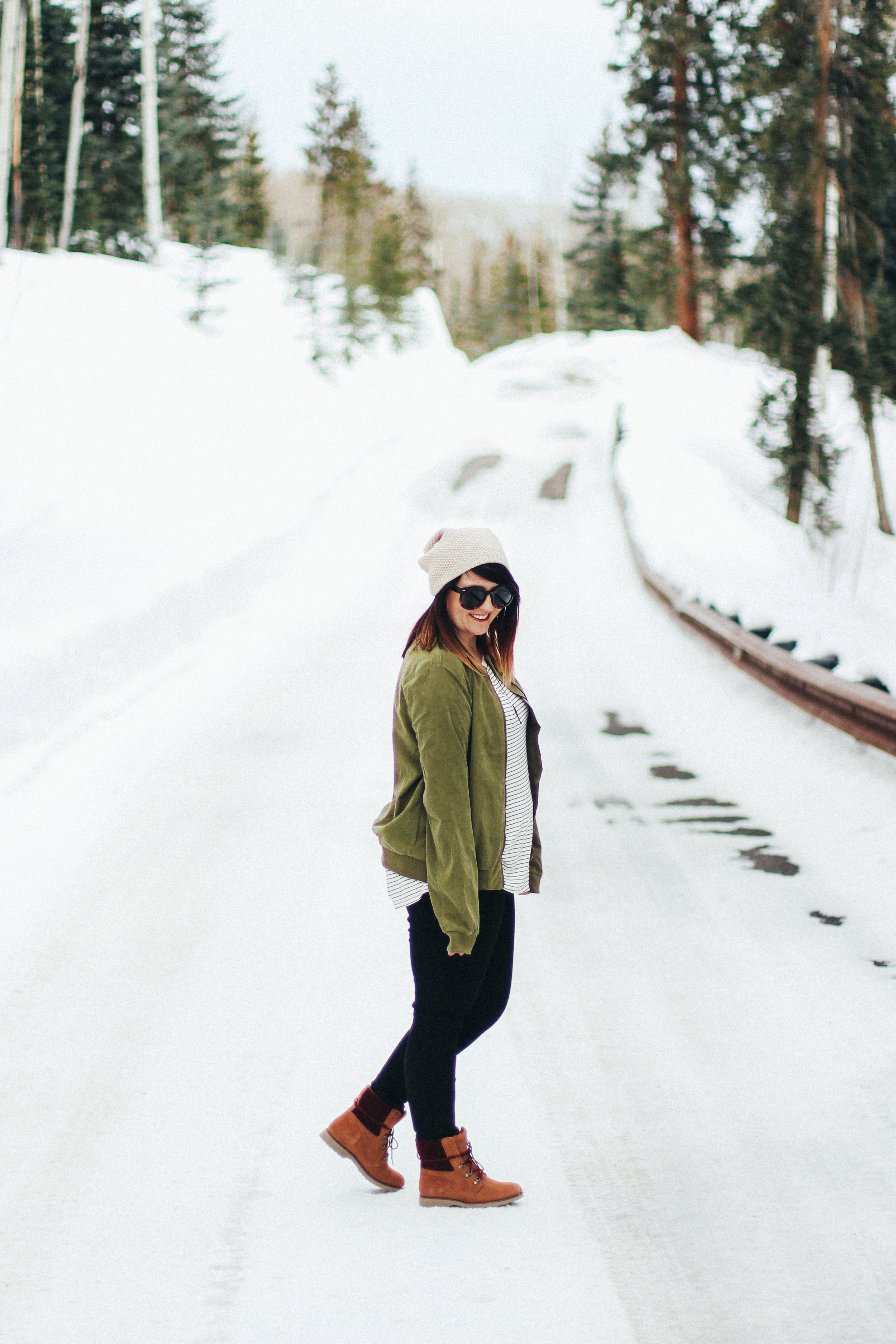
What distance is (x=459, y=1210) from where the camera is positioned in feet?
9.04

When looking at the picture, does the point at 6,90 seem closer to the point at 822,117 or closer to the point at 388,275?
the point at 822,117

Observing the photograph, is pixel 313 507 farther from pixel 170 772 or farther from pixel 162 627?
→ pixel 170 772

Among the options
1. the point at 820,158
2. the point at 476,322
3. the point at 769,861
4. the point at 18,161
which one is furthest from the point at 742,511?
the point at 476,322

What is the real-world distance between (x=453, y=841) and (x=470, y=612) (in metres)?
0.58

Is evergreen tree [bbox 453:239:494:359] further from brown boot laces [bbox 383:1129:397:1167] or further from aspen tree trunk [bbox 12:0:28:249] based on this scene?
brown boot laces [bbox 383:1129:397:1167]

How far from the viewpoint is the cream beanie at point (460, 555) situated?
2.62 metres

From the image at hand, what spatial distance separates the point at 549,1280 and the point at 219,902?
256cm

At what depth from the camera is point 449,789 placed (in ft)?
8.25

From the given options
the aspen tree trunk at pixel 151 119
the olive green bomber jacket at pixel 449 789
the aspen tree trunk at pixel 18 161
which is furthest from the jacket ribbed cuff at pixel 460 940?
the aspen tree trunk at pixel 151 119

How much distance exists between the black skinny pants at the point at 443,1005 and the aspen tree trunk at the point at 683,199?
117ft

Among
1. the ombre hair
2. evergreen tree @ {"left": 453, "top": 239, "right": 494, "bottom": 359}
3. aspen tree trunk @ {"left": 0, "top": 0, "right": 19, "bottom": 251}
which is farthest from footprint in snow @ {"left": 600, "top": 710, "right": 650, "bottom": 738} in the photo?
evergreen tree @ {"left": 453, "top": 239, "right": 494, "bottom": 359}

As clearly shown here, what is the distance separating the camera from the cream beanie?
2623 millimetres

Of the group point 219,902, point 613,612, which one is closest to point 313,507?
point 613,612

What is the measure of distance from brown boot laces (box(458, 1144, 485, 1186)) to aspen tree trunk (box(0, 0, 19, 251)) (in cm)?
1476
